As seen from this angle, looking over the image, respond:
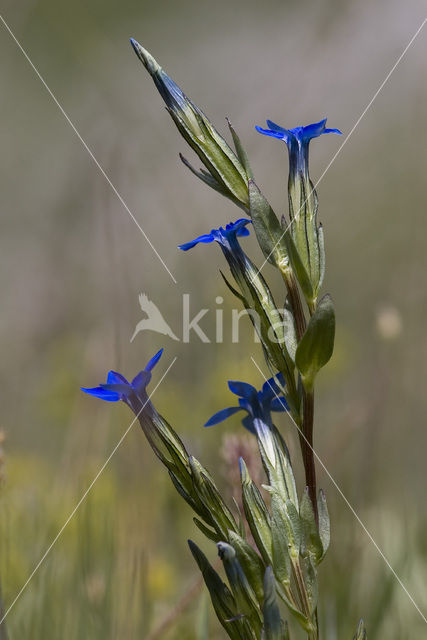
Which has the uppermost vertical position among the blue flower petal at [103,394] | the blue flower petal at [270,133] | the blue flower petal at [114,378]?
the blue flower petal at [270,133]

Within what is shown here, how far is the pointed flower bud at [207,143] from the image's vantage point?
3.44 feet

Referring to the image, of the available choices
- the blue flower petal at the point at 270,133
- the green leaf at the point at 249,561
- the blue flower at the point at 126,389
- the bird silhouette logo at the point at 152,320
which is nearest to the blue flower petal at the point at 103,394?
the blue flower at the point at 126,389

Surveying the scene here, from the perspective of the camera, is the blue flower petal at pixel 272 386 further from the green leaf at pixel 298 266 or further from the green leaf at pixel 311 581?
the green leaf at pixel 311 581

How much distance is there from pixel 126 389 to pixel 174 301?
1.93m

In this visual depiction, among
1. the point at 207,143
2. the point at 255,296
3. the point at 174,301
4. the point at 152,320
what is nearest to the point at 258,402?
the point at 255,296

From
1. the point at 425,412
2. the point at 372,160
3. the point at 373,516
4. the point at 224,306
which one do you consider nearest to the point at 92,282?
the point at 224,306

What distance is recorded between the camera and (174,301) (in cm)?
296

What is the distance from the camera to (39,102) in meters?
5.32

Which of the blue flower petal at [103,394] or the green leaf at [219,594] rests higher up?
the blue flower petal at [103,394]

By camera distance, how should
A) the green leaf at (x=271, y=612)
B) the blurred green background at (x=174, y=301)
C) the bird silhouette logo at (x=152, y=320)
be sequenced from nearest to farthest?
the green leaf at (x=271, y=612) < the blurred green background at (x=174, y=301) < the bird silhouette logo at (x=152, y=320)

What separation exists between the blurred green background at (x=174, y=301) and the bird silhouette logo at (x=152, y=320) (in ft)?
0.11

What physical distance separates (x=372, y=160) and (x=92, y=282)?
5.18ft

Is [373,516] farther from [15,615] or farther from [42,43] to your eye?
[42,43]

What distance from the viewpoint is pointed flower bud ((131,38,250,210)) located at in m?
1.05
